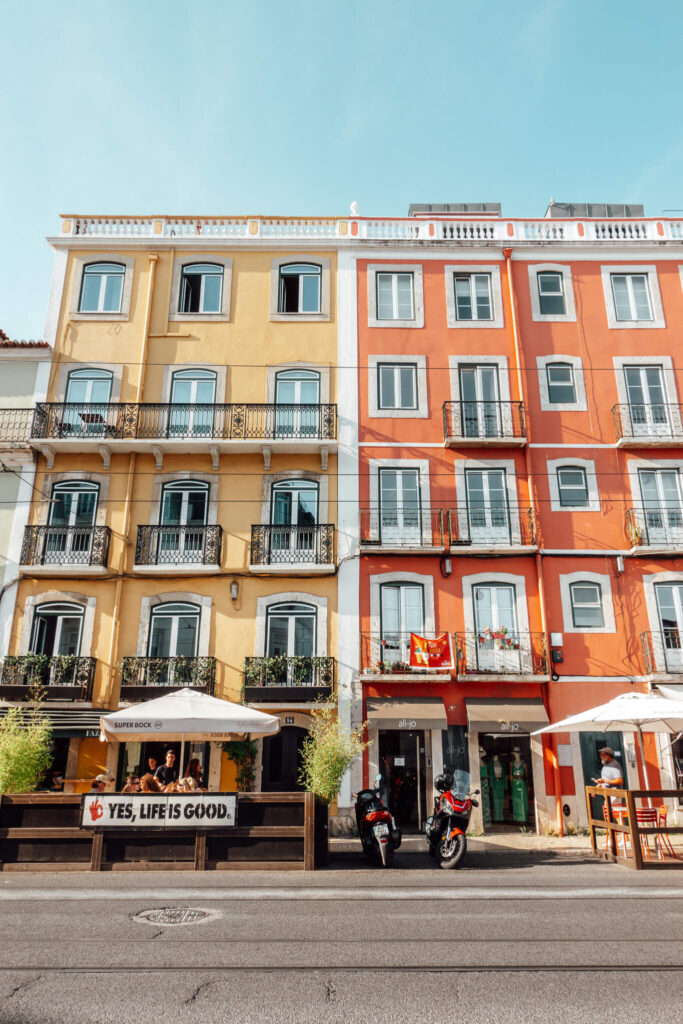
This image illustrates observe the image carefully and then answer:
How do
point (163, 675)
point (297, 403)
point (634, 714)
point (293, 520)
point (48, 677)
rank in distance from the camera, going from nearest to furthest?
point (634, 714)
point (48, 677)
point (163, 675)
point (293, 520)
point (297, 403)

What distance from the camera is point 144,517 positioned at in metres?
20.9

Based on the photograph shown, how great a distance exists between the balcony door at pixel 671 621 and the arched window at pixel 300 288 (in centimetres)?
1338

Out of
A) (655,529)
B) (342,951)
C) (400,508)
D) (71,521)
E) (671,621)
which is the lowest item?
(342,951)

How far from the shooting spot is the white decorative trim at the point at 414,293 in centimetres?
2283

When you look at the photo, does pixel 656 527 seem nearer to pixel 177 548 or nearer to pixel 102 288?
pixel 177 548

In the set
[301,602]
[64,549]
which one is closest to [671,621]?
[301,602]

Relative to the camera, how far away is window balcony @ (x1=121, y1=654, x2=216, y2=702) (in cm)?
1905

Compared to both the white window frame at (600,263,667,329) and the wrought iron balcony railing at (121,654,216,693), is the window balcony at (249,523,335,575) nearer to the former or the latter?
the wrought iron balcony railing at (121,654,216,693)

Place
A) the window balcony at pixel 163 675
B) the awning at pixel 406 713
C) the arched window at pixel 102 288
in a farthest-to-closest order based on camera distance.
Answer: the arched window at pixel 102 288, the window balcony at pixel 163 675, the awning at pixel 406 713

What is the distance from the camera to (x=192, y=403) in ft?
70.4

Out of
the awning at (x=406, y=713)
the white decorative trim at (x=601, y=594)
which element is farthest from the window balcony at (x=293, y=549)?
the white decorative trim at (x=601, y=594)

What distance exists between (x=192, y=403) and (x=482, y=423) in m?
8.58

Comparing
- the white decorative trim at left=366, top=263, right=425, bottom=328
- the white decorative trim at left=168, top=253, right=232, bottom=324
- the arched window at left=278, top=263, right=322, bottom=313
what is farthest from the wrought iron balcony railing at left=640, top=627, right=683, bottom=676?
the white decorative trim at left=168, top=253, right=232, bottom=324

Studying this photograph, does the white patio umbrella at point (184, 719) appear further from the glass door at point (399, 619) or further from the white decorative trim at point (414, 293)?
the white decorative trim at point (414, 293)
